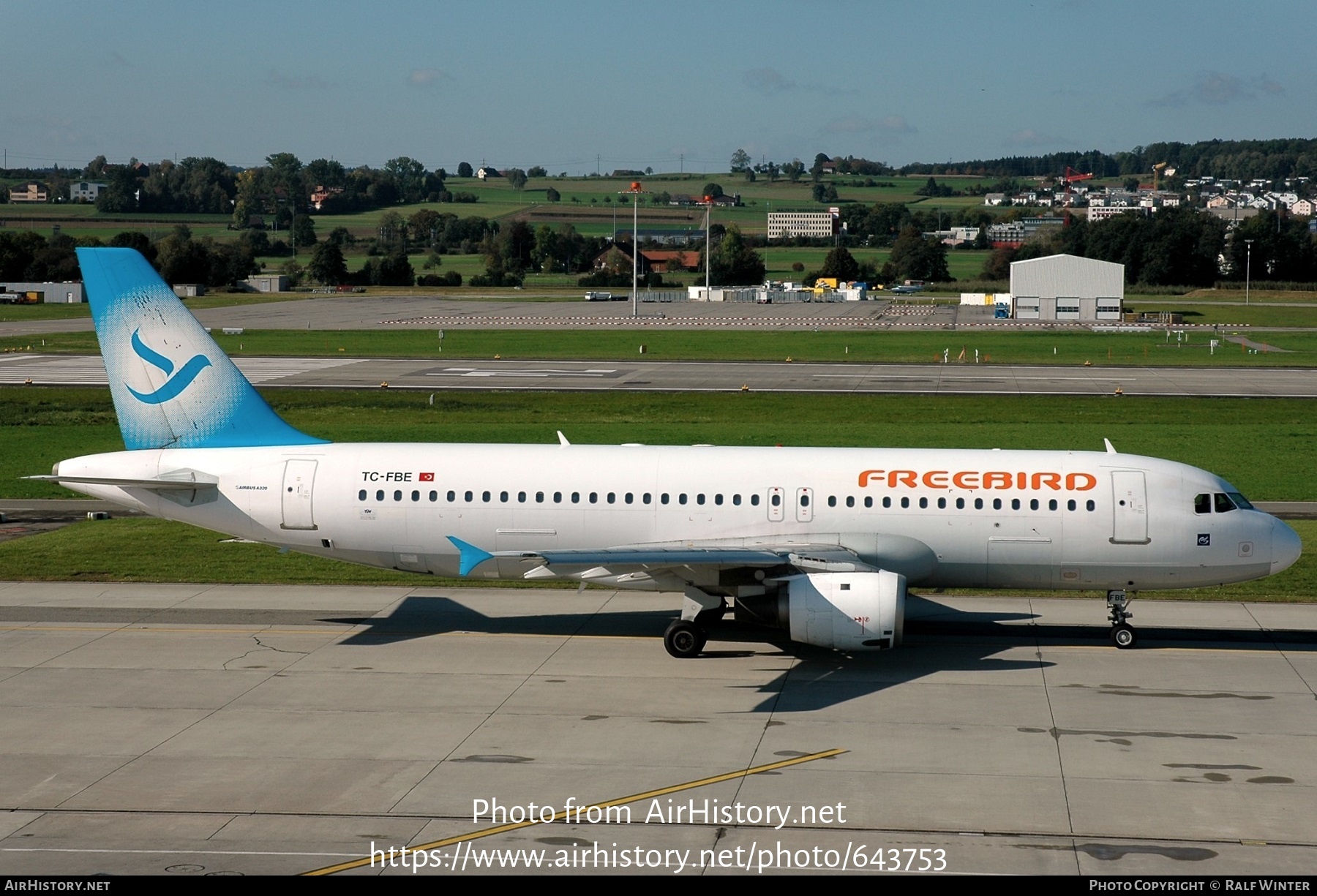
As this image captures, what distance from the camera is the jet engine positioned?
2473 centimetres

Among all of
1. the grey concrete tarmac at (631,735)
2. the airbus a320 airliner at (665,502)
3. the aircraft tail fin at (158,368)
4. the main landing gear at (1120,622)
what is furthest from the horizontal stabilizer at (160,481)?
the main landing gear at (1120,622)

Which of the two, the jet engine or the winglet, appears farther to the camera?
the winglet

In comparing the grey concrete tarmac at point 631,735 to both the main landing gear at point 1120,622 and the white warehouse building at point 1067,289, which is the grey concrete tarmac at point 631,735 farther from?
the white warehouse building at point 1067,289

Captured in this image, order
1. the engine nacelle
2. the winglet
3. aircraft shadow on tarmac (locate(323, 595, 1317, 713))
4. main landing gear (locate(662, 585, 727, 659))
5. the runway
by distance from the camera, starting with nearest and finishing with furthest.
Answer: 1. the engine nacelle
2. the winglet
3. aircraft shadow on tarmac (locate(323, 595, 1317, 713))
4. main landing gear (locate(662, 585, 727, 659))
5. the runway

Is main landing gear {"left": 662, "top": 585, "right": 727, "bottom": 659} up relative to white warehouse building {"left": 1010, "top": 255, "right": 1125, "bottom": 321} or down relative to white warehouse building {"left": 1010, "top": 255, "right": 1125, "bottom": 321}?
down

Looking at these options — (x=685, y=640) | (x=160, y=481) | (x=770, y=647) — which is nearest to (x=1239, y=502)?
(x=770, y=647)

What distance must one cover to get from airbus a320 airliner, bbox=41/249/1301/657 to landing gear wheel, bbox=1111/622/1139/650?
0.07 meters

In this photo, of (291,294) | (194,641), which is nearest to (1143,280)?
(291,294)

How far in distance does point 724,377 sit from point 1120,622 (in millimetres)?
53828

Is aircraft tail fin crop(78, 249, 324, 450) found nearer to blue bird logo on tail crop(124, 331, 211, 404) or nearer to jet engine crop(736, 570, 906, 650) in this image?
blue bird logo on tail crop(124, 331, 211, 404)

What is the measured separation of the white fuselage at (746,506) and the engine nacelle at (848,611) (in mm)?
2098

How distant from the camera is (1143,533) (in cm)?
2702

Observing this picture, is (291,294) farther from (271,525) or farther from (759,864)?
(759,864)

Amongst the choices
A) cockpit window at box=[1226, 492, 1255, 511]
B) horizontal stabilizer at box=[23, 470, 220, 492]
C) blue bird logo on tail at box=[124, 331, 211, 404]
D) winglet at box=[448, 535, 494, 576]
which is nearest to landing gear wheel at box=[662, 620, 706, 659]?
winglet at box=[448, 535, 494, 576]
